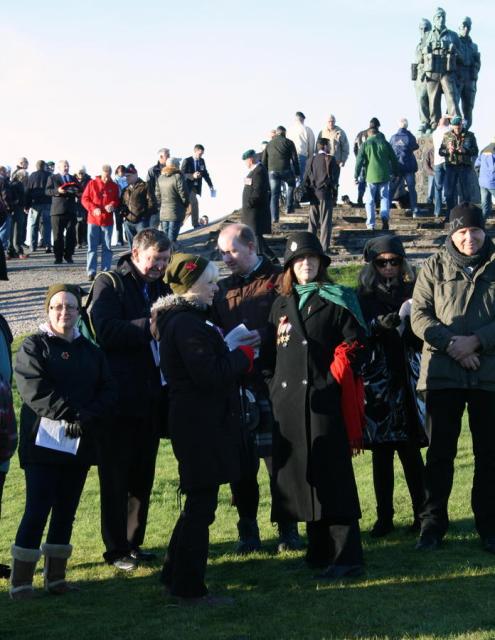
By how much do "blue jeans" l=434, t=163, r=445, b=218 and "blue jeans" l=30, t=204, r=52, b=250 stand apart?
798 cm

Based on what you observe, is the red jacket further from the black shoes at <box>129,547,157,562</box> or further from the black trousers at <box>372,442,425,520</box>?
the black shoes at <box>129,547,157,562</box>

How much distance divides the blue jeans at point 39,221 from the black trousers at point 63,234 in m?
1.24

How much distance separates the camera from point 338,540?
706 centimetres

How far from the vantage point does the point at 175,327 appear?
6.52 meters

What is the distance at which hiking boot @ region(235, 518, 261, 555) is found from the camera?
7.88 metres

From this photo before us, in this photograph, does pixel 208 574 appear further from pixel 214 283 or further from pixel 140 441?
pixel 214 283

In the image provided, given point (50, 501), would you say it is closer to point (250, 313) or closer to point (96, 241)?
point (250, 313)

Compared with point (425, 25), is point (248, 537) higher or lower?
lower

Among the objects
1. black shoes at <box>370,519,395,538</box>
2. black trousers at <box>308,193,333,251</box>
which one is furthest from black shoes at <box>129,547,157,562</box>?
black trousers at <box>308,193,333,251</box>

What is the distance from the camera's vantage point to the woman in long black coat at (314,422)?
707cm

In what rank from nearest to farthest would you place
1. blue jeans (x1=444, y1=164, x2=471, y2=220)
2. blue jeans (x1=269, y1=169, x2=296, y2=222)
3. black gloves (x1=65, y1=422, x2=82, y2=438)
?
black gloves (x1=65, y1=422, x2=82, y2=438), blue jeans (x1=444, y1=164, x2=471, y2=220), blue jeans (x1=269, y1=169, x2=296, y2=222)

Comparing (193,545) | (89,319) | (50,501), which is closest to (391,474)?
(193,545)

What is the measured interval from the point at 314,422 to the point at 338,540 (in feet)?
2.32

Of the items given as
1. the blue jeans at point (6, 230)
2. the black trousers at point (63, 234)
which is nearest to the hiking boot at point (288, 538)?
the black trousers at point (63, 234)
